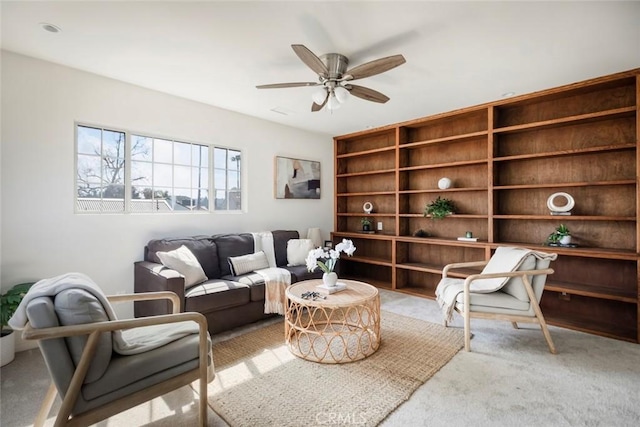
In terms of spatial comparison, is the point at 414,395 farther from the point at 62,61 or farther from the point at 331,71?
the point at 62,61

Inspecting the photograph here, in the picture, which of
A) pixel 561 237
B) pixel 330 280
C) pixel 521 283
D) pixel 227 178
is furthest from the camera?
pixel 227 178

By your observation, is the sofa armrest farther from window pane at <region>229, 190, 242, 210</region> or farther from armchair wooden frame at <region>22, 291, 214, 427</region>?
window pane at <region>229, 190, 242, 210</region>

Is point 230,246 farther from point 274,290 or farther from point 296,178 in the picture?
point 296,178

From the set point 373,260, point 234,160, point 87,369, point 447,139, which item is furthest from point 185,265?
point 447,139

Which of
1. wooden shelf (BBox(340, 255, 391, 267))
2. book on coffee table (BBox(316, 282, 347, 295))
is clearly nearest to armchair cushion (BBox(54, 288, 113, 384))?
book on coffee table (BBox(316, 282, 347, 295))

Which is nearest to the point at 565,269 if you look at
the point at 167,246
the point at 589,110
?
the point at 589,110

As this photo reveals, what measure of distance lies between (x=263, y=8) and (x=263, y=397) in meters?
2.53

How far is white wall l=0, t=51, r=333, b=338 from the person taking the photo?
2.60 m

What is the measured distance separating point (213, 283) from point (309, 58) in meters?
2.23

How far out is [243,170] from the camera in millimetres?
4352

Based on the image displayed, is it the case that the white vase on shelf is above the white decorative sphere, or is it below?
below

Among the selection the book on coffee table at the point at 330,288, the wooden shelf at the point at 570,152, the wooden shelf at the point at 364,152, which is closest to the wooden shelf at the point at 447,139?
the wooden shelf at the point at 364,152

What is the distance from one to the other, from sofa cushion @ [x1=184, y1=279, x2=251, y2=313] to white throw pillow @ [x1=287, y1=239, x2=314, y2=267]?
3.37 ft

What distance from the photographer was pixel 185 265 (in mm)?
2979
